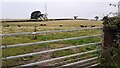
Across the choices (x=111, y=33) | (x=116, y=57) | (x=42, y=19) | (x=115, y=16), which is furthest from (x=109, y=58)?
(x=42, y=19)

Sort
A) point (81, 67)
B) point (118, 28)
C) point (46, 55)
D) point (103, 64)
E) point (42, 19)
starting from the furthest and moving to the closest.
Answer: point (42, 19)
point (46, 55)
point (118, 28)
point (103, 64)
point (81, 67)

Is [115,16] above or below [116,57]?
above

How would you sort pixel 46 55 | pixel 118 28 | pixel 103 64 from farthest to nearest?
pixel 46 55 < pixel 118 28 < pixel 103 64

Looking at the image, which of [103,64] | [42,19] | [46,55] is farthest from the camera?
[42,19]

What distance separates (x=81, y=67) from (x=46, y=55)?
2.50 metres

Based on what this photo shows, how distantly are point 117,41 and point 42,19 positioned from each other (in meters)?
65.2

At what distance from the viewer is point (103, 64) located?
864cm

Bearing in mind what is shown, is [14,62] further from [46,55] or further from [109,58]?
[109,58]

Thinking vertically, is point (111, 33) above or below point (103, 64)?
above

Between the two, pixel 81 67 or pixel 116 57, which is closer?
pixel 81 67

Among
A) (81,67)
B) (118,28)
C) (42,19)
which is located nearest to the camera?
(81,67)

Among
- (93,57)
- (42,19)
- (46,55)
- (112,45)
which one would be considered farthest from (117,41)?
(42,19)

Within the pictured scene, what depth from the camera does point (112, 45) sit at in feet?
29.8

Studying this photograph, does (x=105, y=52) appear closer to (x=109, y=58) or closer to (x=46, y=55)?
(x=109, y=58)
